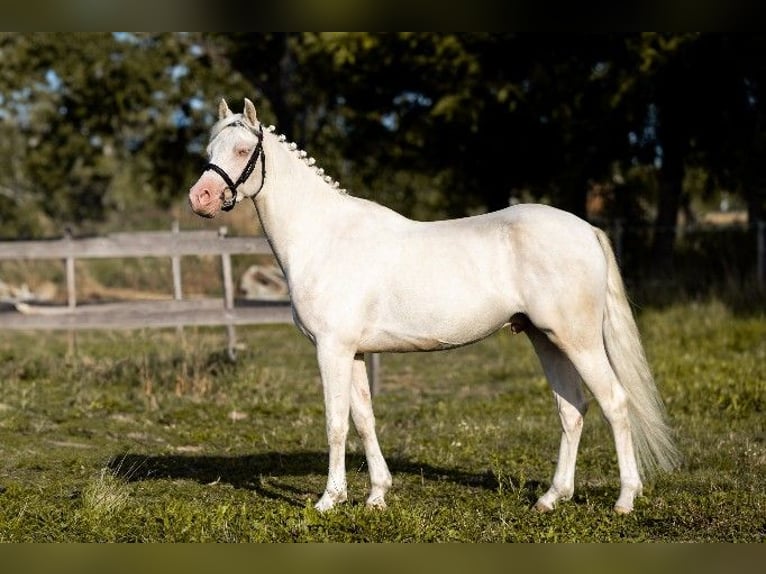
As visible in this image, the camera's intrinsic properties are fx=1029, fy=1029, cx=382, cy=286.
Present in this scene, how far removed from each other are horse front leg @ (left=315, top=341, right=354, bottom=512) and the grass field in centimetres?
13

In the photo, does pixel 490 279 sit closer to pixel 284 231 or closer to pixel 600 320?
pixel 600 320

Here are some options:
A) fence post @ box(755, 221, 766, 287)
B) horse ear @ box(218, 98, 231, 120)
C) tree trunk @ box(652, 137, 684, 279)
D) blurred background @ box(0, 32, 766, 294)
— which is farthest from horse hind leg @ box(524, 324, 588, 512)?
tree trunk @ box(652, 137, 684, 279)

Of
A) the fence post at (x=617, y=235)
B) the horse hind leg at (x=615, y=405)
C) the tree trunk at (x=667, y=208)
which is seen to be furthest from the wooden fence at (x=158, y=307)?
the tree trunk at (x=667, y=208)

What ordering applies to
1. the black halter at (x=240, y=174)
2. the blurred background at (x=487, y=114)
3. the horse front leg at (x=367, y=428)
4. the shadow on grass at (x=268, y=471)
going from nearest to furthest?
the black halter at (x=240, y=174) → the horse front leg at (x=367, y=428) → the shadow on grass at (x=268, y=471) → the blurred background at (x=487, y=114)

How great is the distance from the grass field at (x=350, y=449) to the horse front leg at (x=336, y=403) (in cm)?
13

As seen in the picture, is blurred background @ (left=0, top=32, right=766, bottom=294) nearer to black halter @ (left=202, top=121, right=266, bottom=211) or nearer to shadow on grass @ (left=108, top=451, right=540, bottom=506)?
shadow on grass @ (left=108, top=451, right=540, bottom=506)

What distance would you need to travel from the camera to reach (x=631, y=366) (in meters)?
6.38

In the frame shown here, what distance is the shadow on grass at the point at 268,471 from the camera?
692cm

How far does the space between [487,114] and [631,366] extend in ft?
46.4

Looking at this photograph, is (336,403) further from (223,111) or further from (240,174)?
(223,111)

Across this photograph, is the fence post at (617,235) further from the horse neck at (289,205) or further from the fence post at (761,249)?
the horse neck at (289,205)

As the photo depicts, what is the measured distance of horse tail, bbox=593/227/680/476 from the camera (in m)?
6.37

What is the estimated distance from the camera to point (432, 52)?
19281mm

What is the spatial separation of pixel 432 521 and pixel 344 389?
960mm
